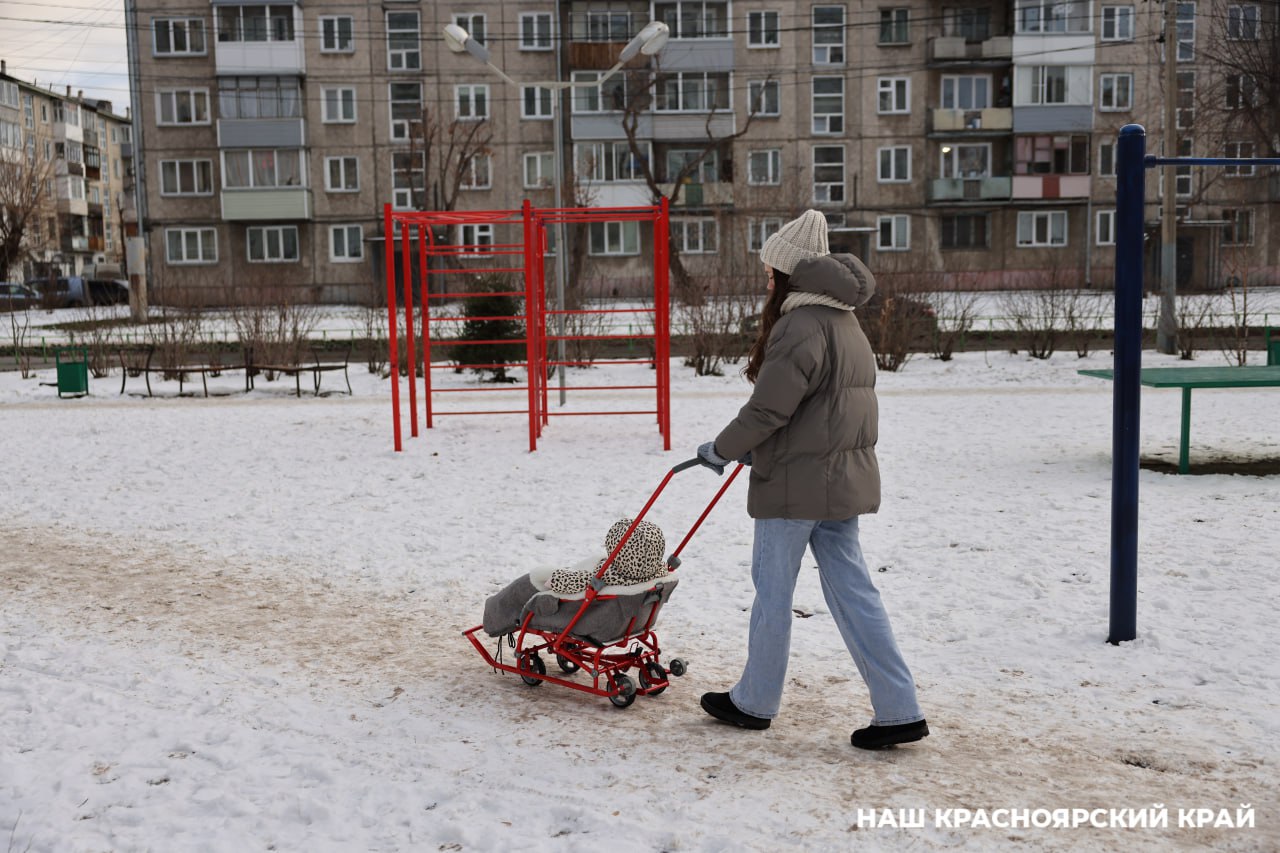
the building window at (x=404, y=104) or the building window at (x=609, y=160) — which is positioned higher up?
the building window at (x=404, y=104)

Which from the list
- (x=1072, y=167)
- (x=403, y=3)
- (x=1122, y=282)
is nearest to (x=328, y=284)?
(x=403, y=3)

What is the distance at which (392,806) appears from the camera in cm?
390

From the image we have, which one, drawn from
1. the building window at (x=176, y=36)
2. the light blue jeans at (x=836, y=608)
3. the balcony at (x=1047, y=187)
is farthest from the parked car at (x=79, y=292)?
the light blue jeans at (x=836, y=608)

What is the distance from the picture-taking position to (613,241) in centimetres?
4647

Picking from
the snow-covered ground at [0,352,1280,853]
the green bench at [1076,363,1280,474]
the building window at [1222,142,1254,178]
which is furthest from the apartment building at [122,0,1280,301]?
the snow-covered ground at [0,352,1280,853]

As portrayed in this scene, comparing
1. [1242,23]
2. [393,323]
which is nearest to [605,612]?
[393,323]

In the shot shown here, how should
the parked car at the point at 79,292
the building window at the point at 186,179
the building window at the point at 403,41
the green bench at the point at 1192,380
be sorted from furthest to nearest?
the building window at the point at 186,179, the building window at the point at 403,41, the parked car at the point at 79,292, the green bench at the point at 1192,380

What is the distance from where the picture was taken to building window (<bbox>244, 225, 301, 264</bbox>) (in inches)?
1874

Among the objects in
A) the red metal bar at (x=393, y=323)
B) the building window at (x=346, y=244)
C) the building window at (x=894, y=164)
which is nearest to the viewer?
the red metal bar at (x=393, y=323)

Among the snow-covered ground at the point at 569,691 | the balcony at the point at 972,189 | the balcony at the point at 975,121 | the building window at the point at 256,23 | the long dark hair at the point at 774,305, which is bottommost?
the snow-covered ground at the point at 569,691

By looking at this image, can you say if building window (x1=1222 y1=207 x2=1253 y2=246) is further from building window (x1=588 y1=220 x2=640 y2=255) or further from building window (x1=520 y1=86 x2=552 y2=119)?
building window (x1=520 y1=86 x2=552 y2=119)

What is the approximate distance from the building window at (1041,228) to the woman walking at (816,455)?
45.3 m

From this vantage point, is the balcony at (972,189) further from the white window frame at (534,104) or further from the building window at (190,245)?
the building window at (190,245)

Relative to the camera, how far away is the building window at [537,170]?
4684cm
